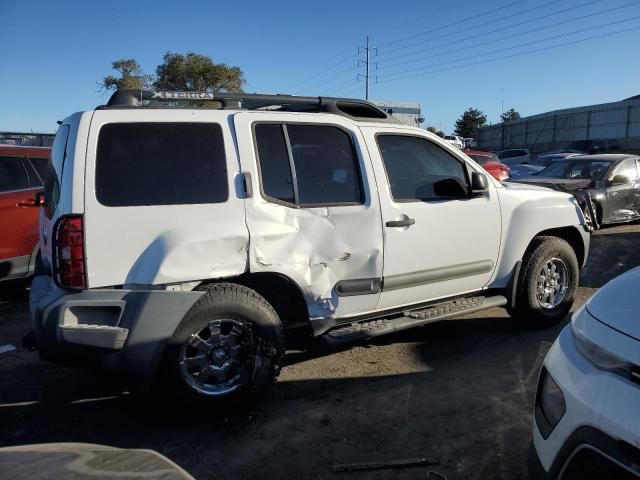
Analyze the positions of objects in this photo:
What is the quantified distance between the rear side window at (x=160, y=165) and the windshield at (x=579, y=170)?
347 inches

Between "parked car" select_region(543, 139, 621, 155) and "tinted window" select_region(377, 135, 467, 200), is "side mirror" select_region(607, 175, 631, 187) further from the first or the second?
"parked car" select_region(543, 139, 621, 155)

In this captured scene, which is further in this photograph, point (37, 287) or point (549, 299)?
point (549, 299)

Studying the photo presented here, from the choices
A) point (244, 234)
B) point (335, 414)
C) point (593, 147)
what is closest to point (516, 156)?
point (593, 147)

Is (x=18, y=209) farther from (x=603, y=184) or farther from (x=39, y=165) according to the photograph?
(x=603, y=184)

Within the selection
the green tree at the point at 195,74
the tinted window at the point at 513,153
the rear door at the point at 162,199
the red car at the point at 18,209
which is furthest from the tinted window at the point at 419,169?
the tinted window at the point at 513,153

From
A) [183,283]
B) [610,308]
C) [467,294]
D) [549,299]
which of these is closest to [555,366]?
[610,308]

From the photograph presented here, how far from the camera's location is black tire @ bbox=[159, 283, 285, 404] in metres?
3.24

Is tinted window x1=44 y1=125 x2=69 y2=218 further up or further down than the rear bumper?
further up

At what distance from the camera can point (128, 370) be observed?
311 cm

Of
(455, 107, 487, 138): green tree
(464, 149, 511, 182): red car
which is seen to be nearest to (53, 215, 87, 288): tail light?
(464, 149, 511, 182): red car

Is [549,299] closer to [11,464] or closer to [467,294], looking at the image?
[467,294]

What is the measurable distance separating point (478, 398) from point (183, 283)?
2156 millimetres

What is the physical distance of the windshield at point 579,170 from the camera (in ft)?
33.2

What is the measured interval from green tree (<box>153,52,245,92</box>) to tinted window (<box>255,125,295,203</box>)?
2706cm
